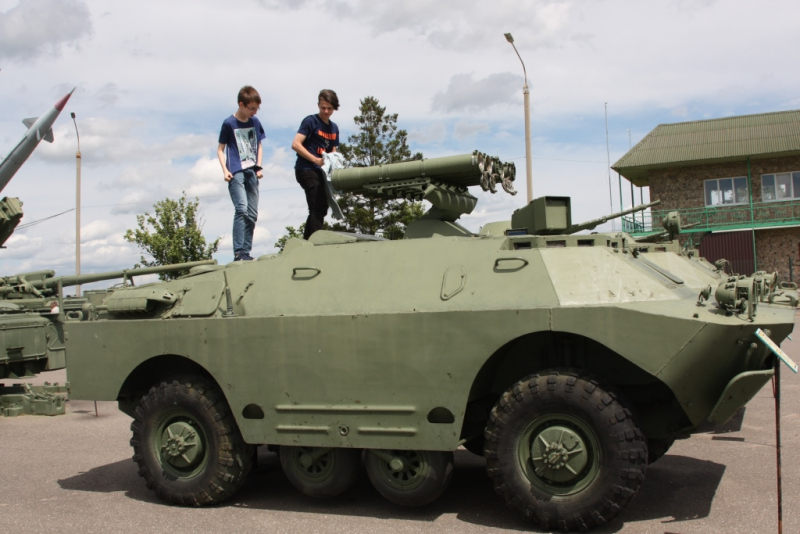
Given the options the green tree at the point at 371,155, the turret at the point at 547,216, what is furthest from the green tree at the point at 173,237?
the turret at the point at 547,216

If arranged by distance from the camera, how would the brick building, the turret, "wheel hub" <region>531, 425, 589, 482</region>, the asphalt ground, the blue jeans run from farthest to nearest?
the brick building
the blue jeans
the turret
the asphalt ground
"wheel hub" <region>531, 425, 589, 482</region>

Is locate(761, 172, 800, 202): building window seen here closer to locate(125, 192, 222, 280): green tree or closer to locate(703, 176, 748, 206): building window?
locate(703, 176, 748, 206): building window

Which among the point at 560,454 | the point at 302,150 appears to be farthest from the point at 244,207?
the point at 560,454

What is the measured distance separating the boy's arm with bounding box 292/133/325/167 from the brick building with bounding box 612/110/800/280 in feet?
71.7

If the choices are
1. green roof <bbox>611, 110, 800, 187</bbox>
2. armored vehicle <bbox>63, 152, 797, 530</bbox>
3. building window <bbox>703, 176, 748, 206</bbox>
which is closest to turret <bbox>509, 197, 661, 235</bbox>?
armored vehicle <bbox>63, 152, 797, 530</bbox>

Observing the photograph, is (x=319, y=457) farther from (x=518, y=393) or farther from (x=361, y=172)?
(x=361, y=172)

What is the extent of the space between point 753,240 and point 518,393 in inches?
1017

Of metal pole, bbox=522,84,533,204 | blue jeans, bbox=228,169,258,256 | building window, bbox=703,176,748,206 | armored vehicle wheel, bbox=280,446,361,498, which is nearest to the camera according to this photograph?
armored vehicle wheel, bbox=280,446,361,498

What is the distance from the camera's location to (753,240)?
93.2ft

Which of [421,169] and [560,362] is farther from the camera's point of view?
[421,169]

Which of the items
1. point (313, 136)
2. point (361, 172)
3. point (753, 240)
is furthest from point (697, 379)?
point (753, 240)

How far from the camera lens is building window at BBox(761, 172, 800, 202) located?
29.6 m

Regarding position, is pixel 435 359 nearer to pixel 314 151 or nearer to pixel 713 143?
pixel 314 151

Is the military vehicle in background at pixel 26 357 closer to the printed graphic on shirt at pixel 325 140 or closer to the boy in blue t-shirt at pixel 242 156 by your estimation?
the boy in blue t-shirt at pixel 242 156
